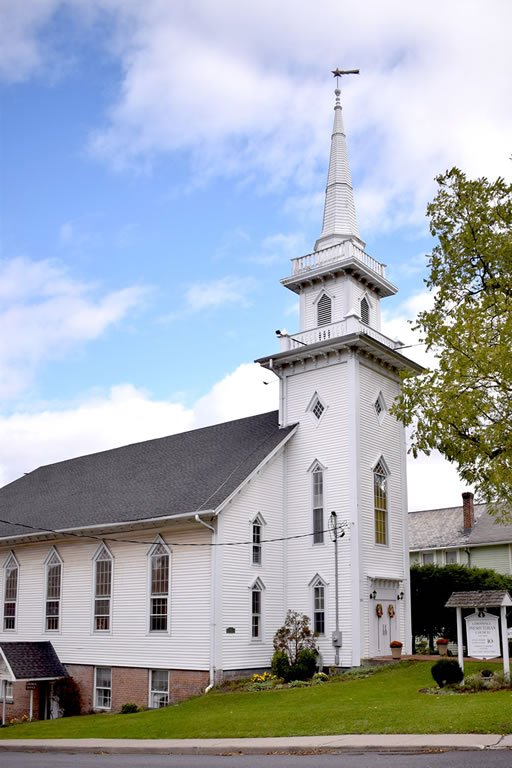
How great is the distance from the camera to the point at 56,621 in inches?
1312

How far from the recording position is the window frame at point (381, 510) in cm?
3014

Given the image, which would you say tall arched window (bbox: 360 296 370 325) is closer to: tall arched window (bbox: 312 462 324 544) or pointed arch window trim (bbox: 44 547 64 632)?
tall arched window (bbox: 312 462 324 544)

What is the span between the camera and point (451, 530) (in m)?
56.9

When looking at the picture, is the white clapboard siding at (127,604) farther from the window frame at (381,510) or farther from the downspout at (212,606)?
the window frame at (381,510)

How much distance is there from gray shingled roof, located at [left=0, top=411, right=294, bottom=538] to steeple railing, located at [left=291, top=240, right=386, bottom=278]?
21.6 feet

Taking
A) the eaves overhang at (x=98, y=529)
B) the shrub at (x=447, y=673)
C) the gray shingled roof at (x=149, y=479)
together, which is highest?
the gray shingled roof at (x=149, y=479)

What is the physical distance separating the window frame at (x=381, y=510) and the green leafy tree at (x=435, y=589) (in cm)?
949

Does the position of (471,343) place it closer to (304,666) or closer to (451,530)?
(304,666)

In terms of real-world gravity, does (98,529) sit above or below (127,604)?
above

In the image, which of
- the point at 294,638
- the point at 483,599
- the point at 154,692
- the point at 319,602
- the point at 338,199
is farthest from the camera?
the point at 338,199

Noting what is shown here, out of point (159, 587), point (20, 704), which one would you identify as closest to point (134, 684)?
point (159, 587)

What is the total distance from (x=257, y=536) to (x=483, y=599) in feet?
32.2

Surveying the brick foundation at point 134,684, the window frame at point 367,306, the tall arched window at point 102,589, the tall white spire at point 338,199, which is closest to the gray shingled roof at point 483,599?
the brick foundation at point 134,684

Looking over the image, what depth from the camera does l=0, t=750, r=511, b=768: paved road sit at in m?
12.0
